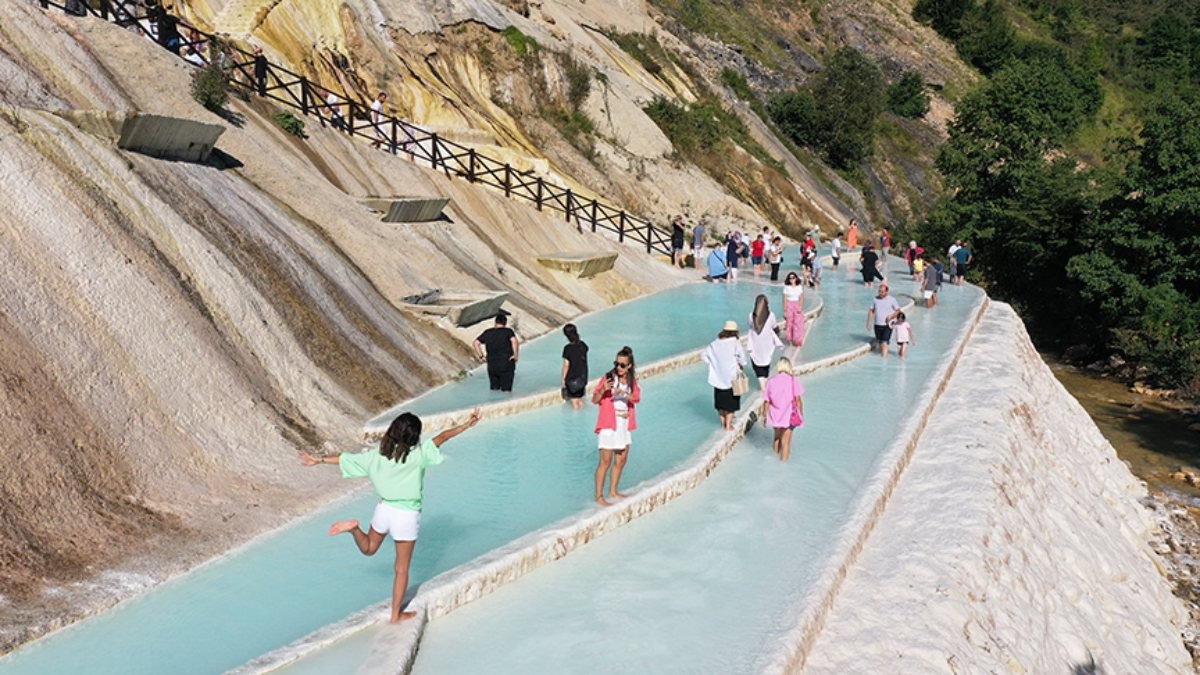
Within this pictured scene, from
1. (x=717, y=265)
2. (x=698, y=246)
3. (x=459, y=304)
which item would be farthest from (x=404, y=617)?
(x=698, y=246)

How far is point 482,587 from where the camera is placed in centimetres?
768

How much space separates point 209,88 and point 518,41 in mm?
18282

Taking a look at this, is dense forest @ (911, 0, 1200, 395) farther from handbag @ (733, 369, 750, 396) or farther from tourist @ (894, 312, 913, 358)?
handbag @ (733, 369, 750, 396)

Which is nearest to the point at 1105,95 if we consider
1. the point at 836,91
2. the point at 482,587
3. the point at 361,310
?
the point at 836,91

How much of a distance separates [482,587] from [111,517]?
2.84 metres

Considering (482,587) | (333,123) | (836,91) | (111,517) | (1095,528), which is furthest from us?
(836,91)

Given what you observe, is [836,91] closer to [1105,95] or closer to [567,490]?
[1105,95]

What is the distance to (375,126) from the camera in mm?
22234

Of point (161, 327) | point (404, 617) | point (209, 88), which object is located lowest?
point (404, 617)

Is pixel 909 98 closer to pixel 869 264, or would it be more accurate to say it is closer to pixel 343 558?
pixel 869 264

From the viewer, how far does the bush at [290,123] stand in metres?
18.7

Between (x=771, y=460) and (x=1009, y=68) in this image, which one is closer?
(x=771, y=460)

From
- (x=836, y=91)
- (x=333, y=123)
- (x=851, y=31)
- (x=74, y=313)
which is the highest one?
(x=851, y=31)

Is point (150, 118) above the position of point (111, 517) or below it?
above
